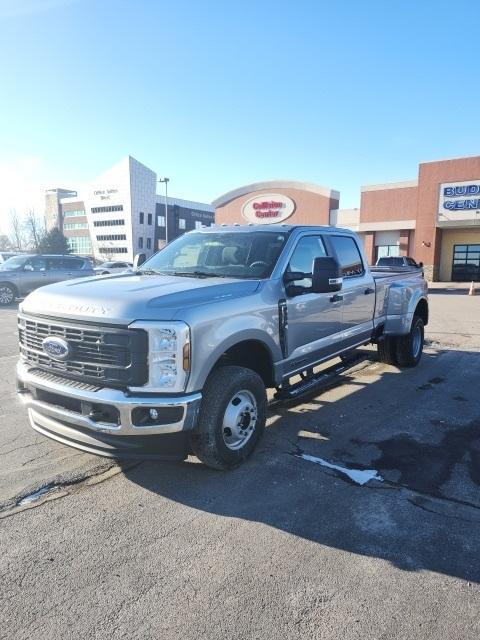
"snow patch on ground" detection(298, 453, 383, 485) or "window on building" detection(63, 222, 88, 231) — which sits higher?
"window on building" detection(63, 222, 88, 231)

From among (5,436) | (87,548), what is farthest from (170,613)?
(5,436)

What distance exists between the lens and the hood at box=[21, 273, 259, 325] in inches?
132

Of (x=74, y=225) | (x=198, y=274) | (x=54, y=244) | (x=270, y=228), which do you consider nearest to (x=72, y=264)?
(x=270, y=228)

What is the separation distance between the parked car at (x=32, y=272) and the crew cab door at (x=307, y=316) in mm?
13079

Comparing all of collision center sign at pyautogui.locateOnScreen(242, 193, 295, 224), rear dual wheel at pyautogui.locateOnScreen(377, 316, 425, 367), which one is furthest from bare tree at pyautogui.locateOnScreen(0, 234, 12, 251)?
rear dual wheel at pyautogui.locateOnScreen(377, 316, 425, 367)

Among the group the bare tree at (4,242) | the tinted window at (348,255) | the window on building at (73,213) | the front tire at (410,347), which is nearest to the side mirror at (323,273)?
the tinted window at (348,255)

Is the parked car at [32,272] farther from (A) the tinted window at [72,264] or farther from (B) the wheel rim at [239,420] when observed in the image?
(B) the wheel rim at [239,420]

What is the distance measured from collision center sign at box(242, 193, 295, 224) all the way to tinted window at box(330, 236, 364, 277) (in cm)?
3359

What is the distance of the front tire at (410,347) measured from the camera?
762 cm

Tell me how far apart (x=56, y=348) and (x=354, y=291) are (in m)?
3.70

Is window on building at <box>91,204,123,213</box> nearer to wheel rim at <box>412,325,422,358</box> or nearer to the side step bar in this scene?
wheel rim at <box>412,325,422,358</box>

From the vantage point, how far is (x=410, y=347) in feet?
25.1

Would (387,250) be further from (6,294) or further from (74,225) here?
(74,225)

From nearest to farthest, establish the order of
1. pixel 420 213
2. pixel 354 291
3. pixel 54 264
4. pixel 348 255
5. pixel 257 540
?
pixel 257 540 → pixel 354 291 → pixel 348 255 → pixel 54 264 → pixel 420 213
